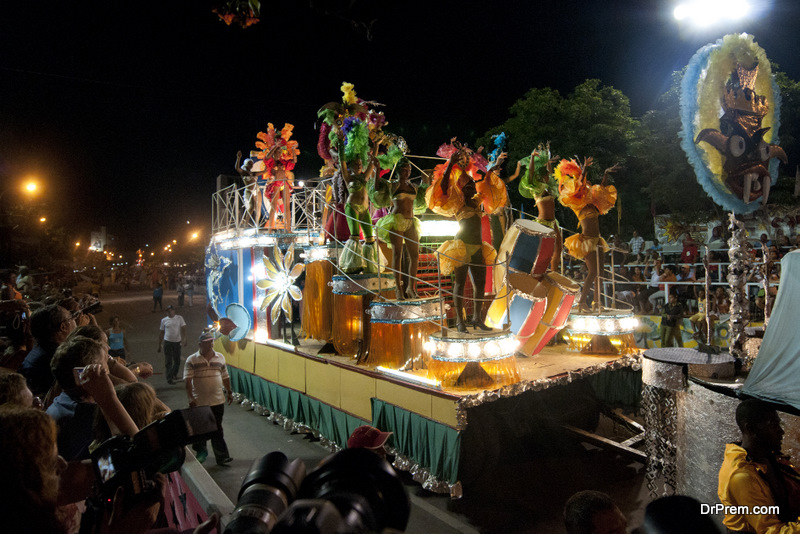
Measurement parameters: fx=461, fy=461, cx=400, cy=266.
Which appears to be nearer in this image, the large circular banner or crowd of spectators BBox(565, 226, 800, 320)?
the large circular banner

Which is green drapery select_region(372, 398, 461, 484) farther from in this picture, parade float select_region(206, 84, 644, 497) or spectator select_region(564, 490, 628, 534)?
spectator select_region(564, 490, 628, 534)

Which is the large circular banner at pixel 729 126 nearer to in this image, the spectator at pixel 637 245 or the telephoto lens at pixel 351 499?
the telephoto lens at pixel 351 499

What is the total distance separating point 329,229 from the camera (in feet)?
25.8

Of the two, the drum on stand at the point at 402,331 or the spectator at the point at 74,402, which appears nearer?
the spectator at the point at 74,402

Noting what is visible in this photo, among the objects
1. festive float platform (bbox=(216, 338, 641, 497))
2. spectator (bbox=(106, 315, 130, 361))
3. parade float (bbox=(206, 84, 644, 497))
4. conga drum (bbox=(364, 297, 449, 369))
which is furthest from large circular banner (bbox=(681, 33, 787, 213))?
spectator (bbox=(106, 315, 130, 361))

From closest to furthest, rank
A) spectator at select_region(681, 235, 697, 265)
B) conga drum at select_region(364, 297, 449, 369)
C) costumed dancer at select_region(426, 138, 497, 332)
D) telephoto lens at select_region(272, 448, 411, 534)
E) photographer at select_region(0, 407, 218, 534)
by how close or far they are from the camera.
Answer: telephoto lens at select_region(272, 448, 411, 534) → photographer at select_region(0, 407, 218, 534) → costumed dancer at select_region(426, 138, 497, 332) → conga drum at select_region(364, 297, 449, 369) → spectator at select_region(681, 235, 697, 265)

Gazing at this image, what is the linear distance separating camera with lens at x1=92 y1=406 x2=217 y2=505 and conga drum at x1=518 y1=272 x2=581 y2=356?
16.8ft

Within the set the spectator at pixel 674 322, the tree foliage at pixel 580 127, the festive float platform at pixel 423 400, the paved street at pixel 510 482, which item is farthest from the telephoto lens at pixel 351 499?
the tree foliage at pixel 580 127

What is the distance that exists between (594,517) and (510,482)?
4.04 metres

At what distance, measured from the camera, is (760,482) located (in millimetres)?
2289

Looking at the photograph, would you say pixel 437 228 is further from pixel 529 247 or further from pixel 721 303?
pixel 721 303

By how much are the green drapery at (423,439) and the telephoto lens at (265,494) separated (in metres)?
3.77

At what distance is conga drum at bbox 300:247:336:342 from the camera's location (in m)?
7.90

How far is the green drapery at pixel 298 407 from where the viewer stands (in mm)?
6570
